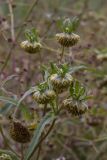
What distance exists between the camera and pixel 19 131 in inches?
42.7

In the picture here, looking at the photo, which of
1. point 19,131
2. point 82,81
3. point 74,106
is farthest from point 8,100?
point 82,81

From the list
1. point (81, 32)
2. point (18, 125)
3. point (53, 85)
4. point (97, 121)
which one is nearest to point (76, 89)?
point (53, 85)

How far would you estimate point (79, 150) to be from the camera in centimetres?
213

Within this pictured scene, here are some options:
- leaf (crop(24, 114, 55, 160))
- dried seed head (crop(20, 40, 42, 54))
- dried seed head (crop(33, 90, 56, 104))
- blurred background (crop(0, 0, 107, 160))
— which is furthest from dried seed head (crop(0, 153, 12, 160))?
blurred background (crop(0, 0, 107, 160))

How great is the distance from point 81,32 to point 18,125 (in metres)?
1.77

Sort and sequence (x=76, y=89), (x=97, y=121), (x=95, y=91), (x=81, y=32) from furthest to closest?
(x=81, y=32)
(x=95, y=91)
(x=97, y=121)
(x=76, y=89)

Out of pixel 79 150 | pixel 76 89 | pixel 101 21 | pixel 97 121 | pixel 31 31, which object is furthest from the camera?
pixel 101 21

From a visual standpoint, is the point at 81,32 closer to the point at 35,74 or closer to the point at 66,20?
the point at 35,74

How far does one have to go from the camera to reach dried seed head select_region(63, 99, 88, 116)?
1011mm

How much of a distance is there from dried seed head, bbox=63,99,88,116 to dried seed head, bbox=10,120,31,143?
133mm

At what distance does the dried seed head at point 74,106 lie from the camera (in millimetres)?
1011

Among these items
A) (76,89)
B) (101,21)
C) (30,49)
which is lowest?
(76,89)

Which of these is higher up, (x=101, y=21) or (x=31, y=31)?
(x=101, y=21)

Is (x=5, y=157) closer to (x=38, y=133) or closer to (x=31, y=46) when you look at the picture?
(x=38, y=133)
